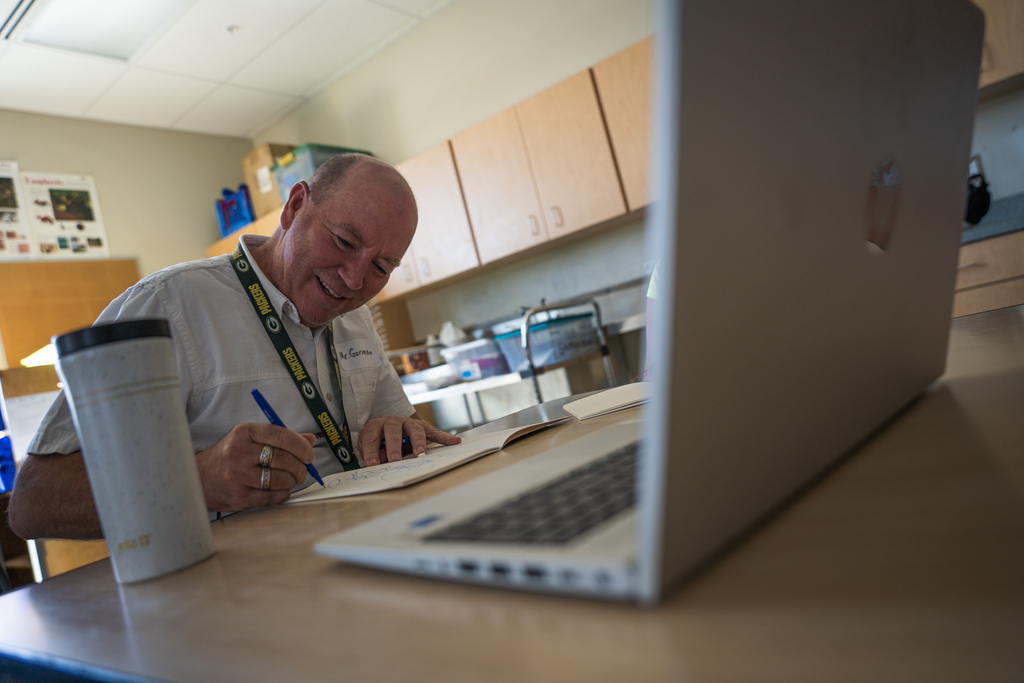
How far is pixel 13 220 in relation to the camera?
4453mm

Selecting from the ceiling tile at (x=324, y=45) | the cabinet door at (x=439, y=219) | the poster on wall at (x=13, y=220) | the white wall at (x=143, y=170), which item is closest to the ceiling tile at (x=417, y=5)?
the ceiling tile at (x=324, y=45)

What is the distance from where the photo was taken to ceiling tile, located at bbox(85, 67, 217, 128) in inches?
172

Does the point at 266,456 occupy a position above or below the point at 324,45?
below

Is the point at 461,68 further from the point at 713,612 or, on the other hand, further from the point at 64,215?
the point at 713,612

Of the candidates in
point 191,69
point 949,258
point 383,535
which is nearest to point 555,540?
point 383,535

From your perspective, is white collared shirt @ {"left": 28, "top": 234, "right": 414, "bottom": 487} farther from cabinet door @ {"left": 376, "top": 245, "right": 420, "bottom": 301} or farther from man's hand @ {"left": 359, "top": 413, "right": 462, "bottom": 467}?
cabinet door @ {"left": 376, "top": 245, "right": 420, "bottom": 301}

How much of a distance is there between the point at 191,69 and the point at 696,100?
4.89m

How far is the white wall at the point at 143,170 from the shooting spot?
459 centimetres

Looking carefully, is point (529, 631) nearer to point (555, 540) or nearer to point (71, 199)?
point (555, 540)

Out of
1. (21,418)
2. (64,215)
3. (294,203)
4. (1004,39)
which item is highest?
(64,215)

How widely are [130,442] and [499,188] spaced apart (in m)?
3.52

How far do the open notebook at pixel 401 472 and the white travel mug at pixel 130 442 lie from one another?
0.71ft

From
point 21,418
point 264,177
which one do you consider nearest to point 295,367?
point 21,418

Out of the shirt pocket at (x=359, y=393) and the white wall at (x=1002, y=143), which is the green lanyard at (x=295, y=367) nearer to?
the shirt pocket at (x=359, y=393)
